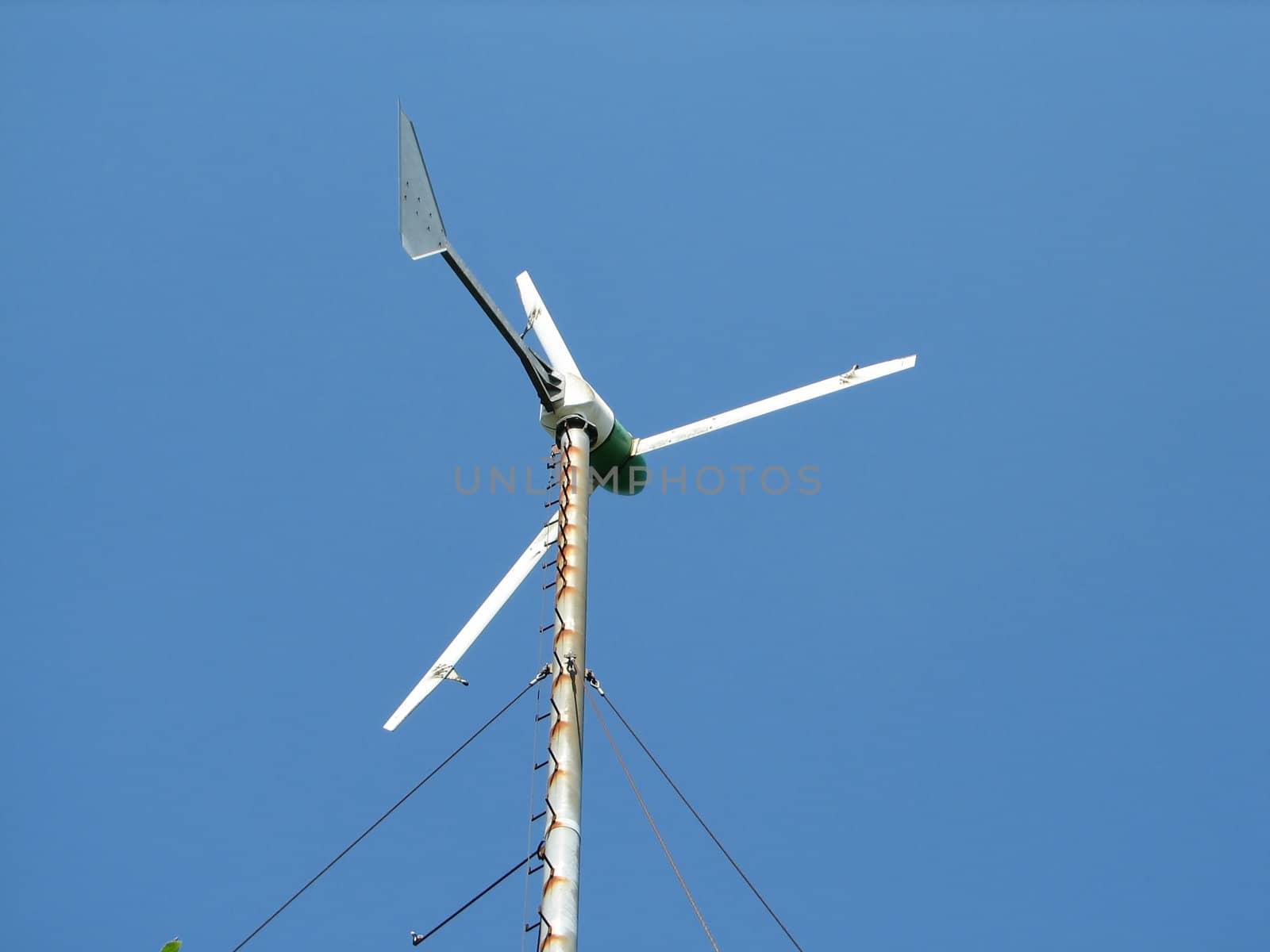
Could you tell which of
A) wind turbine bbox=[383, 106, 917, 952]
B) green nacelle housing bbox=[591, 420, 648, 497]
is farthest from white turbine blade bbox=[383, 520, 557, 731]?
green nacelle housing bbox=[591, 420, 648, 497]

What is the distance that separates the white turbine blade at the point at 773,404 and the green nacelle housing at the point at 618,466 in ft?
0.80

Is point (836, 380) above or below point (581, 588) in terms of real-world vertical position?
above

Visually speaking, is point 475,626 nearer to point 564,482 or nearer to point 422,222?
point 564,482

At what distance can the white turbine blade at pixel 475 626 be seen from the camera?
2092 centimetres

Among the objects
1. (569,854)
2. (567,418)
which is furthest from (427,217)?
(569,854)

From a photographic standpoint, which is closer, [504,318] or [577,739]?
[577,739]

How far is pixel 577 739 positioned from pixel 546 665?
1359mm

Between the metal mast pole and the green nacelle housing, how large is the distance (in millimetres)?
564

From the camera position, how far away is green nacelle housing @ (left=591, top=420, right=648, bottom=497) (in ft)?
74.5

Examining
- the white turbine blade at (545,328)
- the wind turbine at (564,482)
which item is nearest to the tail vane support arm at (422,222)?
the wind turbine at (564,482)

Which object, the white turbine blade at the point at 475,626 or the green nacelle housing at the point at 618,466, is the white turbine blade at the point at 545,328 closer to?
the green nacelle housing at the point at 618,466

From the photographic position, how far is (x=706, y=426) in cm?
2236

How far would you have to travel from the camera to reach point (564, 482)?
68.9 feet

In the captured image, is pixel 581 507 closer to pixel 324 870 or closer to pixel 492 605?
pixel 492 605
